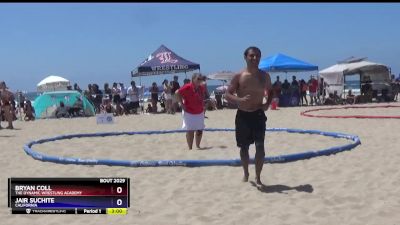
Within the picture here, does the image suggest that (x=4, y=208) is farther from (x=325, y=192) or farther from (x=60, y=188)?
(x=325, y=192)

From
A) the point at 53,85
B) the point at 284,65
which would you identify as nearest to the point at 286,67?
the point at 284,65

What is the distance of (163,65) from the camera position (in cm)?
2316

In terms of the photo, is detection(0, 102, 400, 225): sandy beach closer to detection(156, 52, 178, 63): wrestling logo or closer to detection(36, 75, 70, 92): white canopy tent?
detection(156, 52, 178, 63): wrestling logo

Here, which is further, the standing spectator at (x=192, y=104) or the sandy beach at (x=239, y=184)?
the standing spectator at (x=192, y=104)

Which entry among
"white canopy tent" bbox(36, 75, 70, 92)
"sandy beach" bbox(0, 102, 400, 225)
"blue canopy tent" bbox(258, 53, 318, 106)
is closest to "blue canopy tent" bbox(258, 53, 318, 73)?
"blue canopy tent" bbox(258, 53, 318, 106)

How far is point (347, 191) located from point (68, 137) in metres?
7.99

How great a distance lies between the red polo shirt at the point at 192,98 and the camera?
9.30 m

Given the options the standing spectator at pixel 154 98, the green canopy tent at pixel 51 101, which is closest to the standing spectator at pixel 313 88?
the standing spectator at pixel 154 98

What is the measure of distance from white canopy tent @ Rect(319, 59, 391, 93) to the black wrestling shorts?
2073 cm

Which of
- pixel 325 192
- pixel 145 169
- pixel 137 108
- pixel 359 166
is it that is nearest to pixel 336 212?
pixel 325 192

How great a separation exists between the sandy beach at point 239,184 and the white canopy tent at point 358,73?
15915mm
